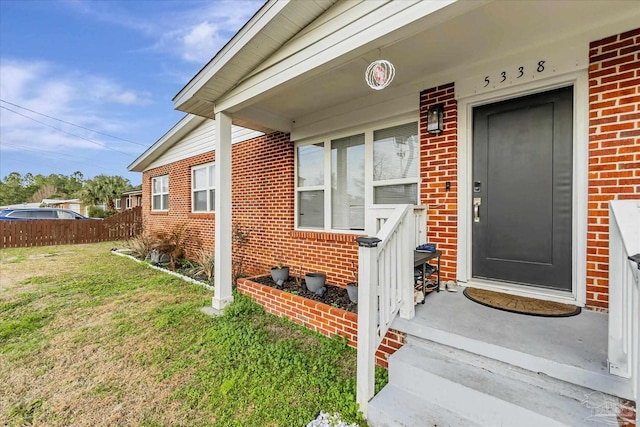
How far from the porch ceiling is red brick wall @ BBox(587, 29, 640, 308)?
179mm

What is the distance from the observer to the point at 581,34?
234 centimetres

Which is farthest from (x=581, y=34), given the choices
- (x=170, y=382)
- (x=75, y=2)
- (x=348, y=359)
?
(x=75, y=2)

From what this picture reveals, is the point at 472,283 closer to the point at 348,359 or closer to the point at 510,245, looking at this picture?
the point at 510,245

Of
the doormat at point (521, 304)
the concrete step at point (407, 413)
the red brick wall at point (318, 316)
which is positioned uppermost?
the doormat at point (521, 304)

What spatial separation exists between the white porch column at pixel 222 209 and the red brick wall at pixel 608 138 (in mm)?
3939

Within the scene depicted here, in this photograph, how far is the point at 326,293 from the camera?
12.5ft

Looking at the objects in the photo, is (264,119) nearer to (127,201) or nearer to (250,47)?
(250,47)

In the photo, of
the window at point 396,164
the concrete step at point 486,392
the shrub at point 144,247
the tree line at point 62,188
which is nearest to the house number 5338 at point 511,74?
the window at point 396,164

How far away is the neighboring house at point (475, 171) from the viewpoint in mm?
1677

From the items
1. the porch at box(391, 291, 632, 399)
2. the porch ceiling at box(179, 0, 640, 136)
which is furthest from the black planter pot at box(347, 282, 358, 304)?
the porch ceiling at box(179, 0, 640, 136)

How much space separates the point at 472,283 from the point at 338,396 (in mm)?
1926

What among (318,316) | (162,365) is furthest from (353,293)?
(162,365)

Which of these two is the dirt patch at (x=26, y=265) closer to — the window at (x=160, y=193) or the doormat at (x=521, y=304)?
the window at (x=160, y=193)

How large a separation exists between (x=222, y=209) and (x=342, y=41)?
2583 mm
